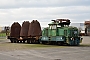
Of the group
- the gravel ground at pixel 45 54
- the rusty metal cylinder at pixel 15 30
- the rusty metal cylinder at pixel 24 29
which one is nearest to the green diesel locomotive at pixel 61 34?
the rusty metal cylinder at pixel 24 29

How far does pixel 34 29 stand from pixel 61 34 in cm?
631

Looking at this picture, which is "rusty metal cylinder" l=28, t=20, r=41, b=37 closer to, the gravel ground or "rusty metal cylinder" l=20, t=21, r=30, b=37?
"rusty metal cylinder" l=20, t=21, r=30, b=37

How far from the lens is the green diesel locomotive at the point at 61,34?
3153cm

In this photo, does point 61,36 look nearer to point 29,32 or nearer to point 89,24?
point 29,32

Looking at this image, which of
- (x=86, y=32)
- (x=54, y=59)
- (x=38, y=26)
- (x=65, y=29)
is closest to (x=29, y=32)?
(x=38, y=26)

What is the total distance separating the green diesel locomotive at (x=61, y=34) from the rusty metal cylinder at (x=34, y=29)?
2.66 metres

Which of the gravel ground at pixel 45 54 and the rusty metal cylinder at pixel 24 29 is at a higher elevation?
the rusty metal cylinder at pixel 24 29

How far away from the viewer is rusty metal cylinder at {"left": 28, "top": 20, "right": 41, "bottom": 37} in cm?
3753

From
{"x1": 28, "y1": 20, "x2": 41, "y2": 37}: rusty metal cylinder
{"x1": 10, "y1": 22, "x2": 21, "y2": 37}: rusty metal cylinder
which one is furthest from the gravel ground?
{"x1": 10, "y1": 22, "x2": 21, "y2": 37}: rusty metal cylinder

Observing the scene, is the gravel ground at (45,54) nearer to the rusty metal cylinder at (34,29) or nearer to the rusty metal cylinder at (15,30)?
the rusty metal cylinder at (34,29)

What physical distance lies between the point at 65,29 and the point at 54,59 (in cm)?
1622

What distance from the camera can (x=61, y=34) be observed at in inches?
1286

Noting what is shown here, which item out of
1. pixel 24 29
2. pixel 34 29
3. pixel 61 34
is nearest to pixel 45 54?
pixel 61 34

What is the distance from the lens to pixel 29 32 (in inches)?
1505
